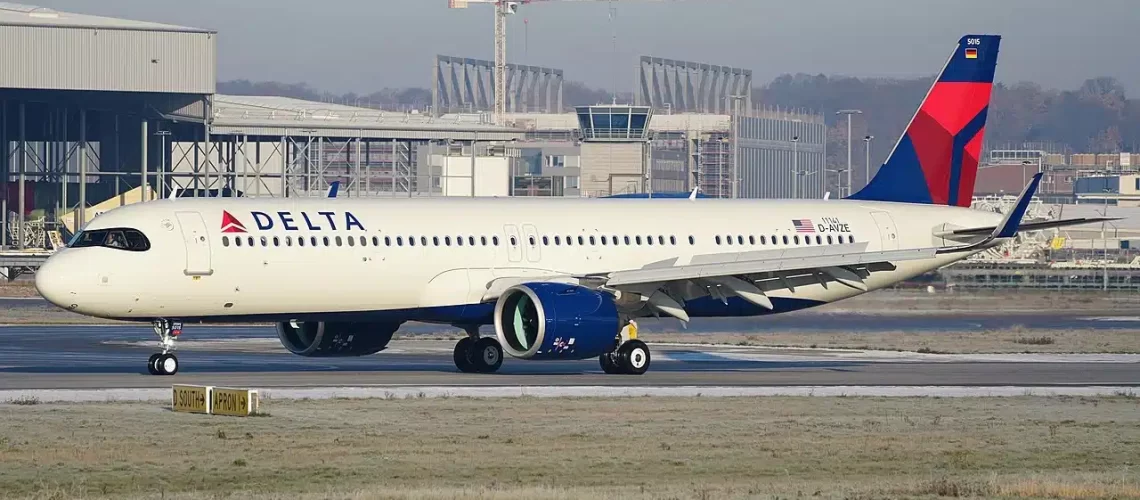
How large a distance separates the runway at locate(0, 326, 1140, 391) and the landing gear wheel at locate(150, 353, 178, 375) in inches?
12.1

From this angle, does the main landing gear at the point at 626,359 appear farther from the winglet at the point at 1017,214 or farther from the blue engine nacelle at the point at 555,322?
the winglet at the point at 1017,214

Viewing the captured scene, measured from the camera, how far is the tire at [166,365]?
3525cm

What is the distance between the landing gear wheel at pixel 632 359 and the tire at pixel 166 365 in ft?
31.2

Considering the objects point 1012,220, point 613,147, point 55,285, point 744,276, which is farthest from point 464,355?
point 613,147

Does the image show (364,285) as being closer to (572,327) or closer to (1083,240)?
(572,327)

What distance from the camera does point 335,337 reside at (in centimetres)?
3934

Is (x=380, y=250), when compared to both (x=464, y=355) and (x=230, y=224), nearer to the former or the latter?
(x=230, y=224)

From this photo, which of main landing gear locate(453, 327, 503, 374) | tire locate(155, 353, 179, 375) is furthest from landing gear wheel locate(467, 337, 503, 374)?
tire locate(155, 353, 179, 375)

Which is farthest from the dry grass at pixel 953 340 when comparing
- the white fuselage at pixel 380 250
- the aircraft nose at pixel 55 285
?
the aircraft nose at pixel 55 285

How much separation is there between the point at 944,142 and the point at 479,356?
14603mm

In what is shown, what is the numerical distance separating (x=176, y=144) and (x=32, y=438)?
95.5 meters

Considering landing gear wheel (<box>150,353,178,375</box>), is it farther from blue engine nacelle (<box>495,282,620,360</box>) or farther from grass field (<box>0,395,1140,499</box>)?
grass field (<box>0,395,1140,499</box>)

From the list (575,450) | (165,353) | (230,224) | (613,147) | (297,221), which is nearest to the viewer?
(575,450)

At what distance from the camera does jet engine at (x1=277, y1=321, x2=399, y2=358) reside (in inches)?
1545
